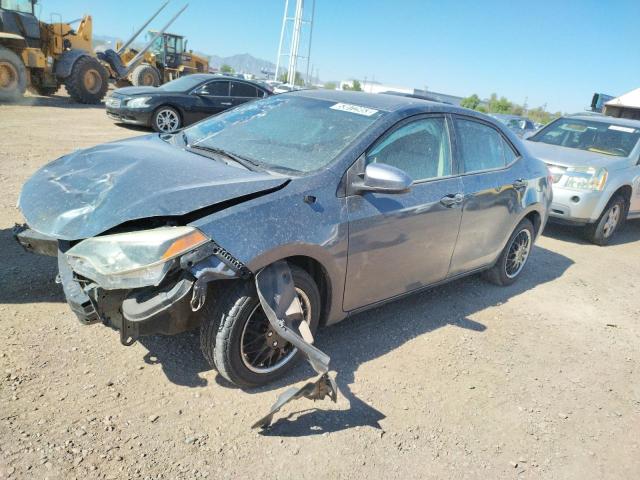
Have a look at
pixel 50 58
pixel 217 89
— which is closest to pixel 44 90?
pixel 50 58

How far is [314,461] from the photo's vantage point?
8.41 ft

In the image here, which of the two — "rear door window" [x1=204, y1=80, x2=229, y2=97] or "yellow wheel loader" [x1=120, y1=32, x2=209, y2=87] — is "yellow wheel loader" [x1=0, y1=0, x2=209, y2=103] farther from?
"rear door window" [x1=204, y1=80, x2=229, y2=97]

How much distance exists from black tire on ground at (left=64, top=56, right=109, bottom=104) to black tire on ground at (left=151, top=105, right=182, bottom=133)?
648 cm

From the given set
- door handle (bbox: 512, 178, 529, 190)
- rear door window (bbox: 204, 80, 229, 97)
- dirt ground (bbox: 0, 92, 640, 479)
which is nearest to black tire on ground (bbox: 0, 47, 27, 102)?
rear door window (bbox: 204, 80, 229, 97)

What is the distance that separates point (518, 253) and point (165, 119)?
9326mm

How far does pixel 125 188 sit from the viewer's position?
9.18 ft

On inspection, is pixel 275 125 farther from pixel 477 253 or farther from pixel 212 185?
pixel 477 253

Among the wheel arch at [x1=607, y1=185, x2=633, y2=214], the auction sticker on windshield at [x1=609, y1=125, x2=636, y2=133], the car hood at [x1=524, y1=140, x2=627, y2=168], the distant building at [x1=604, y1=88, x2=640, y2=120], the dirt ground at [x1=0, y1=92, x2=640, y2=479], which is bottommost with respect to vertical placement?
the dirt ground at [x1=0, y1=92, x2=640, y2=479]

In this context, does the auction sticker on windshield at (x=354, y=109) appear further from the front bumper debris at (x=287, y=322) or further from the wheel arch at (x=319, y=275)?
the front bumper debris at (x=287, y=322)

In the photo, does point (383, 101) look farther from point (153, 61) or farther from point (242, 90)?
point (153, 61)

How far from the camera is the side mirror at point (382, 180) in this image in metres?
3.04

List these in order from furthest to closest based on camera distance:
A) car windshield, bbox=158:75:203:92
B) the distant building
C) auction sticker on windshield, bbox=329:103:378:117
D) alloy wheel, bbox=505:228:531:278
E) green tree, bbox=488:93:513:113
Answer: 1. green tree, bbox=488:93:513:113
2. the distant building
3. car windshield, bbox=158:75:203:92
4. alloy wheel, bbox=505:228:531:278
5. auction sticker on windshield, bbox=329:103:378:117

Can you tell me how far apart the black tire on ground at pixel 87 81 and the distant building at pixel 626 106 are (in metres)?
18.0

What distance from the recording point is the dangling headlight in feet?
7.96
